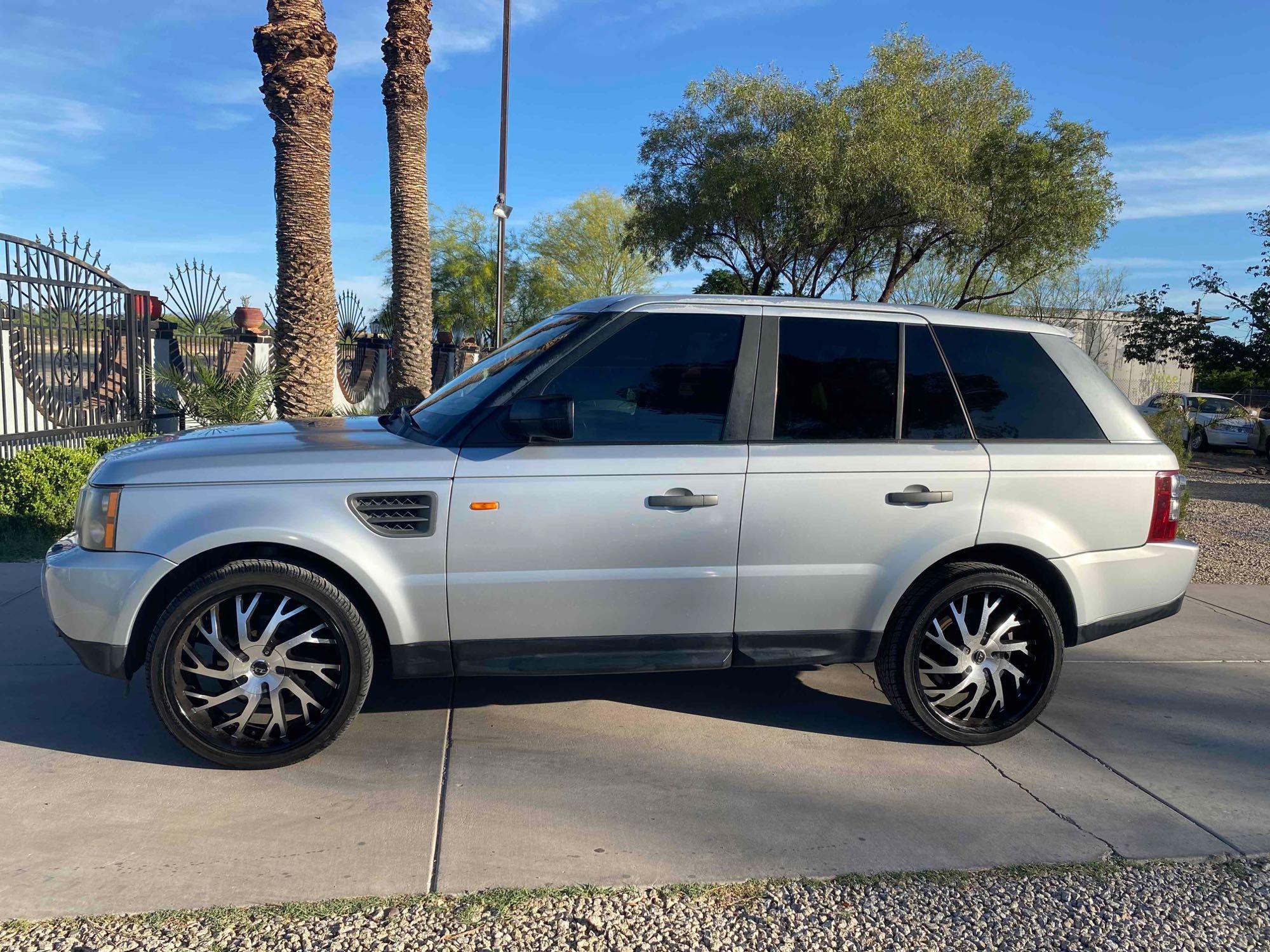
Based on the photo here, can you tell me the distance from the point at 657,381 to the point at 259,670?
2.00 meters

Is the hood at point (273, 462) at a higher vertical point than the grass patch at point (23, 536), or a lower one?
higher

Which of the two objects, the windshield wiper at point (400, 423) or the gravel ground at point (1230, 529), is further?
the gravel ground at point (1230, 529)

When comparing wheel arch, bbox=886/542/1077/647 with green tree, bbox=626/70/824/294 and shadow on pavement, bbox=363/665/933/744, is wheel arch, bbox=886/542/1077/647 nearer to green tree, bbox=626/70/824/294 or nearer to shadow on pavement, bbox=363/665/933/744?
shadow on pavement, bbox=363/665/933/744

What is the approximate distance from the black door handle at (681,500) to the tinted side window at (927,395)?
3.21ft

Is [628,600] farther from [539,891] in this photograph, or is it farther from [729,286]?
[729,286]

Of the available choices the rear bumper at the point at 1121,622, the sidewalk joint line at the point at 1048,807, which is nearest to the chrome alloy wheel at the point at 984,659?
the sidewalk joint line at the point at 1048,807

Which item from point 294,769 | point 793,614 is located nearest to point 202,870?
point 294,769

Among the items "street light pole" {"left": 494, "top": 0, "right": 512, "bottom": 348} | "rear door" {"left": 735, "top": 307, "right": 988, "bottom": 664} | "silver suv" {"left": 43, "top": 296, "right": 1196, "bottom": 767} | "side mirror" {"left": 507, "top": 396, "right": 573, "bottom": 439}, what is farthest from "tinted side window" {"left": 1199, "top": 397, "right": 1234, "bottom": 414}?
"side mirror" {"left": 507, "top": 396, "right": 573, "bottom": 439}

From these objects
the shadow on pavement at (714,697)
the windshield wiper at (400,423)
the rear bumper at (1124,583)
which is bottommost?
the shadow on pavement at (714,697)

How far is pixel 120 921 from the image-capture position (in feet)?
9.57

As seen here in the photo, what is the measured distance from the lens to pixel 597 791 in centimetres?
387

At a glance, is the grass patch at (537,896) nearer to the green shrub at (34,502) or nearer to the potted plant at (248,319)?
the green shrub at (34,502)

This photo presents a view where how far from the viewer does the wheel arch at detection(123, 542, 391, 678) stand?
3.84 metres

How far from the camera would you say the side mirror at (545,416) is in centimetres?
382
